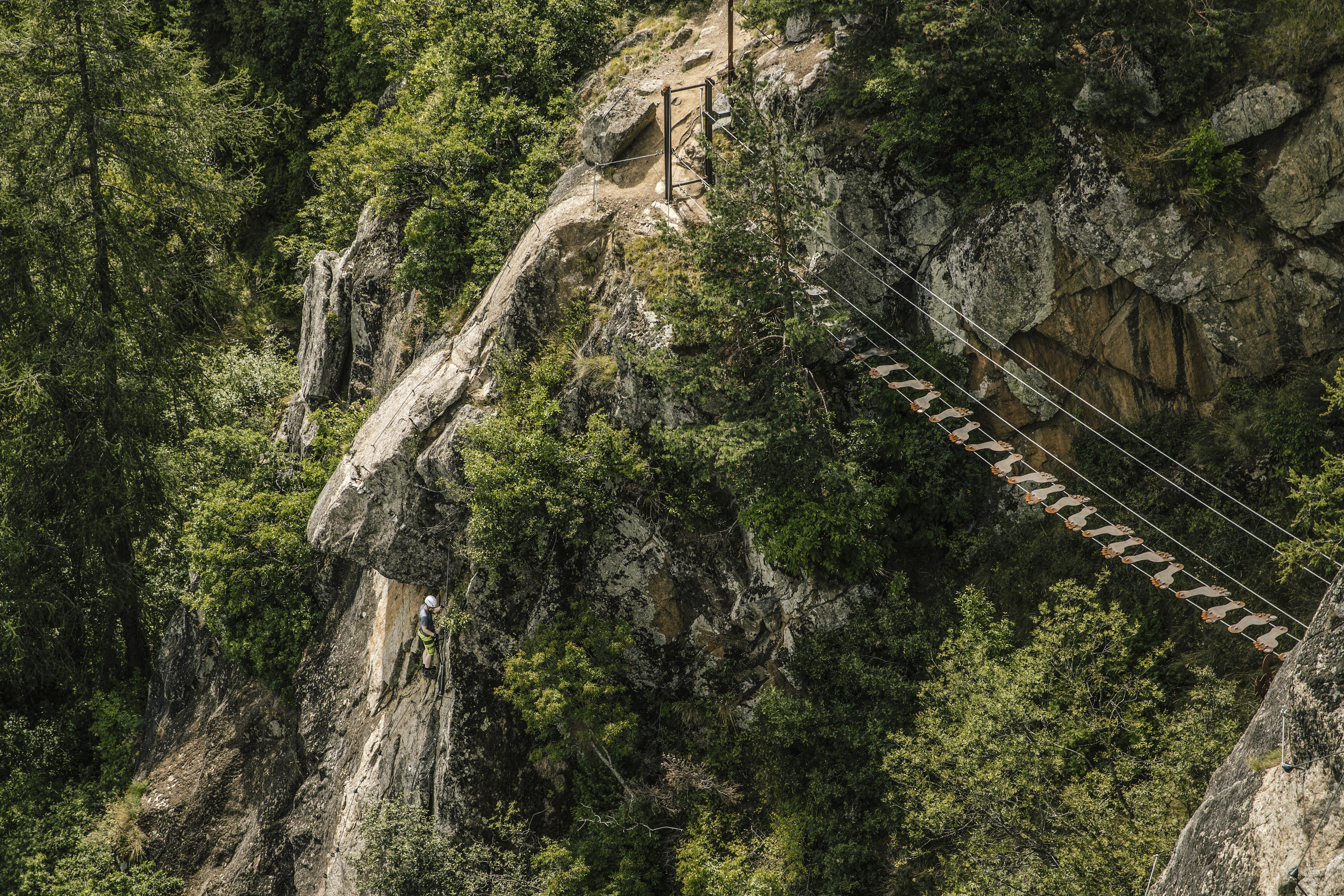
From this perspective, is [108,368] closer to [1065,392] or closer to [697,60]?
[697,60]

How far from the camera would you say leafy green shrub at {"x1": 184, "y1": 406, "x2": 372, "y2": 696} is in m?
23.6

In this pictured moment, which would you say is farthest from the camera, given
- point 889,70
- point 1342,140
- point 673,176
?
point 673,176

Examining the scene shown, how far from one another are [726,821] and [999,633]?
242 inches

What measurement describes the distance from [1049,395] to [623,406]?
7.82 meters

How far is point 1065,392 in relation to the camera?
57.7 feet

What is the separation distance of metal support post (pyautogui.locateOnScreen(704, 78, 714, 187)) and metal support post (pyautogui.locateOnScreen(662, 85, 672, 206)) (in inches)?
28.4

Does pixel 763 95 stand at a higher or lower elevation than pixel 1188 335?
higher

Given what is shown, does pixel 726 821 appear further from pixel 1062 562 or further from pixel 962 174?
pixel 962 174

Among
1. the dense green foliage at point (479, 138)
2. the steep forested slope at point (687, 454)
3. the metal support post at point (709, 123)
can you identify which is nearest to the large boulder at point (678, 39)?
the steep forested slope at point (687, 454)

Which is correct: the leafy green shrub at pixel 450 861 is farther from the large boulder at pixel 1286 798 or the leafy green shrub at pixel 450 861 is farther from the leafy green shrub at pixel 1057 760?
the large boulder at pixel 1286 798

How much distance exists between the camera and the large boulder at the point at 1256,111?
1520 cm

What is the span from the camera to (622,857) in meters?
18.6

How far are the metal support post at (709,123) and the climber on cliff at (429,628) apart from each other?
1028cm

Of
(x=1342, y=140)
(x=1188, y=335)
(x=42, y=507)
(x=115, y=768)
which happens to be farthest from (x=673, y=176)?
(x=115, y=768)
